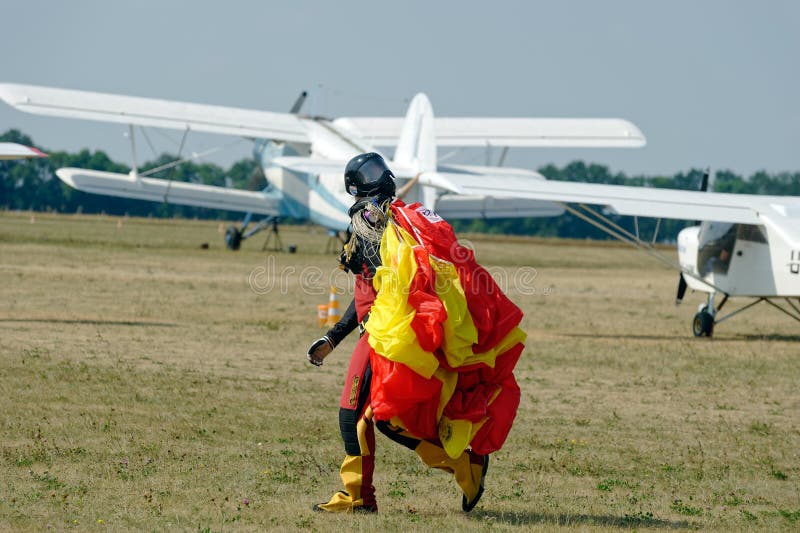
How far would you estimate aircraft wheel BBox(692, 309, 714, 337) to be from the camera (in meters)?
19.2

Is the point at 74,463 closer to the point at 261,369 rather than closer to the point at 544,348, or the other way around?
the point at 261,369

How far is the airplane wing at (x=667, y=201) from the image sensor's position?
18891 millimetres

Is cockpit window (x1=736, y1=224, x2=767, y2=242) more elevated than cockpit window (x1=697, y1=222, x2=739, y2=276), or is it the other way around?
cockpit window (x1=736, y1=224, x2=767, y2=242)

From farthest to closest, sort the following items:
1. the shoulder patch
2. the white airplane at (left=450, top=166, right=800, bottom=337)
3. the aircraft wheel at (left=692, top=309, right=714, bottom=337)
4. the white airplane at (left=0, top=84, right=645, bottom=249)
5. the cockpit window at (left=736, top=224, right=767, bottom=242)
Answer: the white airplane at (left=0, top=84, right=645, bottom=249), the aircraft wheel at (left=692, top=309, right=714, bottom=337), the cockpit window at (left=736, top=224, right=767, bottom=242), the white airplane at (left=450, top=166, right=800, bottom=337), the shoulder patch

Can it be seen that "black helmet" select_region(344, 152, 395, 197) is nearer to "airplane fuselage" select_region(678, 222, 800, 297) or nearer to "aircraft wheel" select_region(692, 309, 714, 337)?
"airplane fuselage" select_region(678, 222, 800, 297)

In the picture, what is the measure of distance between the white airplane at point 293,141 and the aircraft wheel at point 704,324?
17473 mm

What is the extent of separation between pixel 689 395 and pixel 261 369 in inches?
187

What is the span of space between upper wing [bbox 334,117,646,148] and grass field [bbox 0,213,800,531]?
2178 centimetres

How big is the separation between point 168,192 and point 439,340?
36003mm

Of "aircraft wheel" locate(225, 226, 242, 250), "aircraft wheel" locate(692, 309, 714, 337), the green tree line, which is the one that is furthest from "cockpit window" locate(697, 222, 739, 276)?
the green tree line

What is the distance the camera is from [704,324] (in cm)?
1925

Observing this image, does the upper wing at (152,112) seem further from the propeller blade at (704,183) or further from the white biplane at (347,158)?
the propeller blade at (704,183)

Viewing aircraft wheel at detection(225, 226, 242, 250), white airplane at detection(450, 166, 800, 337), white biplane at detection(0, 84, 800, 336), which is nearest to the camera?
white airplane at detection(450, 166, 800, 337)

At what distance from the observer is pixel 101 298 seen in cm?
2064
